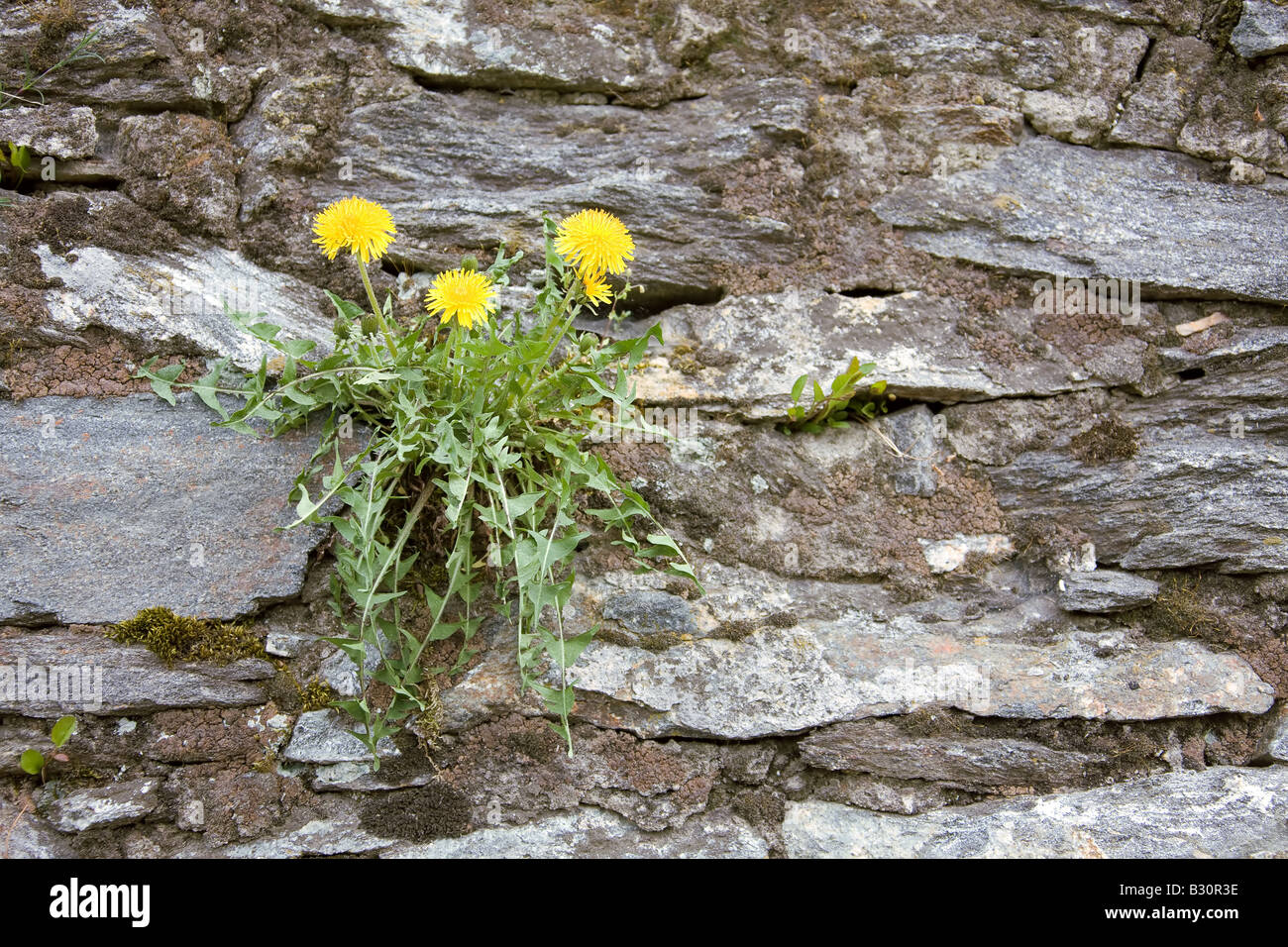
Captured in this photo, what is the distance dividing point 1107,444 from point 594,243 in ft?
7.70

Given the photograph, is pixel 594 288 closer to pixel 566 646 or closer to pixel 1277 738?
pixel 566 646

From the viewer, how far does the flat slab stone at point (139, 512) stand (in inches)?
124

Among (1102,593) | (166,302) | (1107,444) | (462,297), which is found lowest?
(1102,593)

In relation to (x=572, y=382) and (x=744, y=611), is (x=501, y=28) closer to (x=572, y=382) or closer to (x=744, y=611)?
(x=572, y=382)

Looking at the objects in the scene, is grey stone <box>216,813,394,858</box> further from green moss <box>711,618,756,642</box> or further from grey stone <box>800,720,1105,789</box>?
grey stone <box>800,720,1105,789</box>

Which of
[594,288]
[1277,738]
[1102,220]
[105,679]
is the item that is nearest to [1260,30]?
[1102,220]

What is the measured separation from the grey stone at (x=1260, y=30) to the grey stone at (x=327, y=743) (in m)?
4.87

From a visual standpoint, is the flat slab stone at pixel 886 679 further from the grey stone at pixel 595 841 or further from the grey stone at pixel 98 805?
the grey stone at pixel 98 805

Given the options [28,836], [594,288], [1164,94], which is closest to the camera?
[28,836]

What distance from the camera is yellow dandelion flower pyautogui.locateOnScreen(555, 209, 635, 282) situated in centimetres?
302

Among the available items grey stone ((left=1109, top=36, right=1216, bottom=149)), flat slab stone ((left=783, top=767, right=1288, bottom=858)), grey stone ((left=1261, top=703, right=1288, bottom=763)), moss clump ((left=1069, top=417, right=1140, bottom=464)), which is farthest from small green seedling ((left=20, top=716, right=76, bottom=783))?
grey stone ((left=1109, top=36, right=1216, bottom=149))

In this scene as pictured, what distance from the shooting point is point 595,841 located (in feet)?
10.1

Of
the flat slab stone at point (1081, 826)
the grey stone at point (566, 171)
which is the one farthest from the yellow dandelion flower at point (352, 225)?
the flat slab stone at point (1081, 826)

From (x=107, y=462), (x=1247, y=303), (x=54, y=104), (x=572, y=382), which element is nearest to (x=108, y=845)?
(x=107, y=462)
